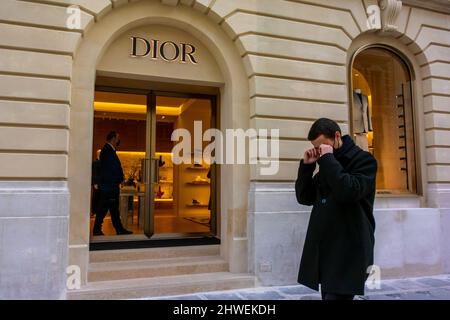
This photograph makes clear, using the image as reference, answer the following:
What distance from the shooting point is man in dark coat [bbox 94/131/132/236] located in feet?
25.3

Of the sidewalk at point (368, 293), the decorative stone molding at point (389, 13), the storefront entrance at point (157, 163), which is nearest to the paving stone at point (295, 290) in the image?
the sidewalk at point (368, 293)

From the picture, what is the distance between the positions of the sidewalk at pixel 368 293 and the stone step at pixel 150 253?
1063 mm

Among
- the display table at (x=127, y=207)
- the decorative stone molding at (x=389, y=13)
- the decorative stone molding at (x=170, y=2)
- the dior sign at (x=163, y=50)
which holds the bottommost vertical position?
the display table at (x=127, y=207)

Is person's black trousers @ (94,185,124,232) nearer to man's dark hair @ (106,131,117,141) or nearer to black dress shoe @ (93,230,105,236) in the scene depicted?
black dress shoe @ (93,230,105,236)

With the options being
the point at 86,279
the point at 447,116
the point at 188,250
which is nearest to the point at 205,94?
the point at 188,250

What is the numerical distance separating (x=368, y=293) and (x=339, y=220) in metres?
3.97

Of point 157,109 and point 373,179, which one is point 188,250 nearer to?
point 157,109

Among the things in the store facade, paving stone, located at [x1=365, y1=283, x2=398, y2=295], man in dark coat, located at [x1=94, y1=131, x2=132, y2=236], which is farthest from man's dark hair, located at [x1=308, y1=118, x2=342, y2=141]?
man in dark coat, located at [x1=94, y1=131, x2=132, y2=236]

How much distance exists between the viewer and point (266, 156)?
6738mm

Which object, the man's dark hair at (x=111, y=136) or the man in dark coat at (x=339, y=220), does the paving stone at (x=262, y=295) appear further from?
the man's dark hair at (x=111, y=136)

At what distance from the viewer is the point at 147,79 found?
6859mm

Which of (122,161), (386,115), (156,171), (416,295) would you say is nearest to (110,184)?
(122,161)

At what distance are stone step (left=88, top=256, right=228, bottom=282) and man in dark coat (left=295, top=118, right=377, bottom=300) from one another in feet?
11.4

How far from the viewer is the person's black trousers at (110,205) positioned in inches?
303
